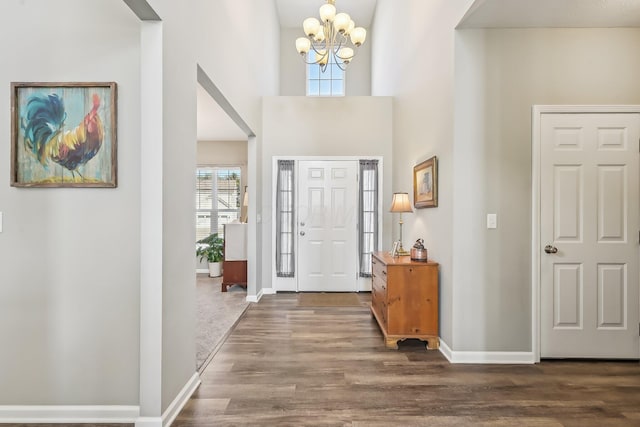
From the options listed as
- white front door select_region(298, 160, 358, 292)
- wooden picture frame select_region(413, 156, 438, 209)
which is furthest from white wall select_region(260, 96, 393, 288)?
wooden picture frame select_region(413, 156, 438, 209)

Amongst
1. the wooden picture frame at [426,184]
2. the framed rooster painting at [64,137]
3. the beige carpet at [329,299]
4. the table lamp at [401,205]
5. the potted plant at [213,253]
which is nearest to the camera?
the framed rooster painting at [64,137]

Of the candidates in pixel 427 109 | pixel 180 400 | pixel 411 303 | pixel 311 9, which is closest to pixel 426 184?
pixel 427 109

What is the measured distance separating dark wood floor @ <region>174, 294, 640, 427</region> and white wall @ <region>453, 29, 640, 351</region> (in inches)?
15.1

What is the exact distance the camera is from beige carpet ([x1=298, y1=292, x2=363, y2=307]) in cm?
455

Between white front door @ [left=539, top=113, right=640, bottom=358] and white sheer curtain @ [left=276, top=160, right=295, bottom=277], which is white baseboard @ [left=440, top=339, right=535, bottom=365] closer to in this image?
white front door @ [left=539, top=113, right=640, bottom=358]

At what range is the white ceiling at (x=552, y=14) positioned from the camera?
8.01 ft

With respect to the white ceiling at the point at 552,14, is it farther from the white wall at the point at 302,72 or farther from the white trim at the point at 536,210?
the white wall at the point at 302,72

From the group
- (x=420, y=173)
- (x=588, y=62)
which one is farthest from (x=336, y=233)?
(x=588, y=62)

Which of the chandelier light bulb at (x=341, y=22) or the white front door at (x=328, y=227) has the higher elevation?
the chandelier light bulb at (x=341, y=22)

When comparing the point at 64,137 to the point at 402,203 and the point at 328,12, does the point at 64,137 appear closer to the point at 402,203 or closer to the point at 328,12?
the point at 402,203

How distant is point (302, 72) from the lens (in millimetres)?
A: 7418

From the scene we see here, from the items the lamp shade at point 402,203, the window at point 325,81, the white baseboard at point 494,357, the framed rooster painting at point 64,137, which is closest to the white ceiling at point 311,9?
the window at point 325,81

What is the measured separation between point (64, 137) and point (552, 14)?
3539mm

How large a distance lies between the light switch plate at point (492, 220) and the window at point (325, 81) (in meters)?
Result: 5.56
